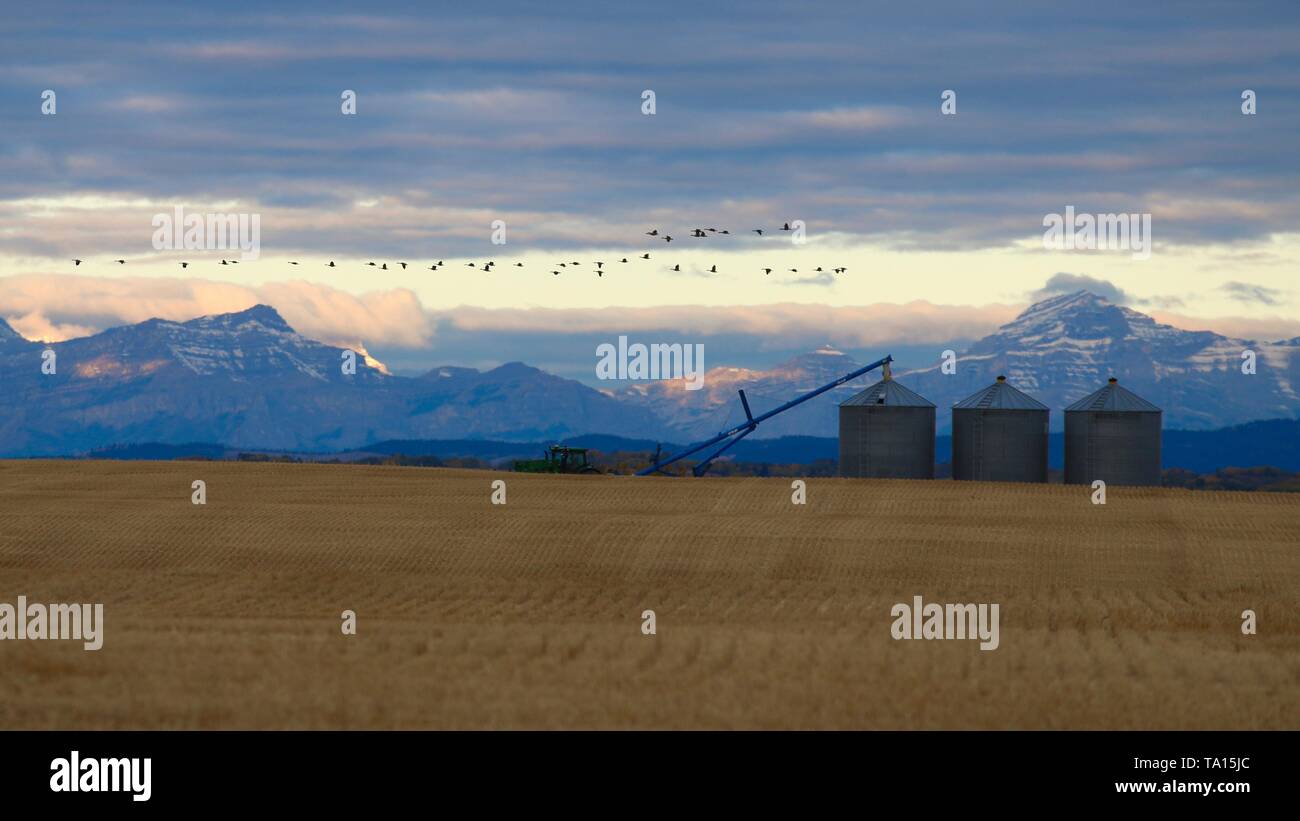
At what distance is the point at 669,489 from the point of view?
277ft

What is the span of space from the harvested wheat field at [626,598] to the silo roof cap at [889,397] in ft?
19.7

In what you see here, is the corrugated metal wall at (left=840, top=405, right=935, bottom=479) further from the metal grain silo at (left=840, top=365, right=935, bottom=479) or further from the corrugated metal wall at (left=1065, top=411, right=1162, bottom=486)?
the corrugated metal wall at (left=1065, top=411, right=1162, bottom=486)

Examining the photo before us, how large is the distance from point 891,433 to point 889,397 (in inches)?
89.3

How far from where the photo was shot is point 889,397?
8838 centimetres

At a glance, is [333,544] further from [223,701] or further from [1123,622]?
[223,701]

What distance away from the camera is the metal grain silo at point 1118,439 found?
86.9 metres

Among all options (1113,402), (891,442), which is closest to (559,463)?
(891,442)

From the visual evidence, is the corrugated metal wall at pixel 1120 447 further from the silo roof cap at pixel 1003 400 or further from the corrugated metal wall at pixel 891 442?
the corrugated metal wall at pixel 891 442

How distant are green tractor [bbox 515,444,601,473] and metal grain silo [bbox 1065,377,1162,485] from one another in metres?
29.5

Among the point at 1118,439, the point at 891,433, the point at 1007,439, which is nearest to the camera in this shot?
the point at 1118,439

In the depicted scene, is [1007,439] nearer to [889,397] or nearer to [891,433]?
[891,433]

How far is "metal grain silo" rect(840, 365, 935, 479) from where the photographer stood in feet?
292

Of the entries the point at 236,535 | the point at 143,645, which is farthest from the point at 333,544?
the point at 143,645

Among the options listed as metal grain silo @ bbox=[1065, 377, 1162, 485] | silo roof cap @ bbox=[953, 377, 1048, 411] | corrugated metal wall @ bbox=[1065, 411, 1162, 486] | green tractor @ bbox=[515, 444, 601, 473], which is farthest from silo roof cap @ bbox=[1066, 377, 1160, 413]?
green tractor @ bbox=[515, 444, 601, 473]
